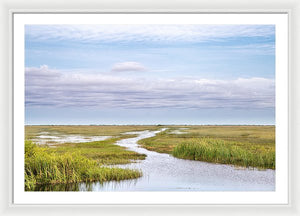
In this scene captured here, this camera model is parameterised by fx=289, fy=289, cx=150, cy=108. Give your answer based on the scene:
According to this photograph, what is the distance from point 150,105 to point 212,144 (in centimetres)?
82

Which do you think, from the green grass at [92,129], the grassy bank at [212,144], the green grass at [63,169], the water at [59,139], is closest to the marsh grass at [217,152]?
the grassy bank at [212,144]

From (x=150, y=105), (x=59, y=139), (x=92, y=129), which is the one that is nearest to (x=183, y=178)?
(x=150, y=105)

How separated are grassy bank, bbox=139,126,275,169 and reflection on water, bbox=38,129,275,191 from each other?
0.26ft

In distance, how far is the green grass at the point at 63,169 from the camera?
8.39 feet

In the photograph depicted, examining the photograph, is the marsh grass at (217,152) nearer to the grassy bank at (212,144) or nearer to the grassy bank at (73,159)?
the grassy bank at (212,144)

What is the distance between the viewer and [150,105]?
2879 mm

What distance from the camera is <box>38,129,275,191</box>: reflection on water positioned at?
8.27ft

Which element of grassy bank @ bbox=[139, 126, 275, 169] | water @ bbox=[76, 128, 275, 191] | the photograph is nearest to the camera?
water @ bbox=[76, 128, 275, 191]

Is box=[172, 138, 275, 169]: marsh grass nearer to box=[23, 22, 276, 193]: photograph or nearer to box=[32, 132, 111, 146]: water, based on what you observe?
box=[23, 22, 276, 193]: photograph

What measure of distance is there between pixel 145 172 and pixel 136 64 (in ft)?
3.45

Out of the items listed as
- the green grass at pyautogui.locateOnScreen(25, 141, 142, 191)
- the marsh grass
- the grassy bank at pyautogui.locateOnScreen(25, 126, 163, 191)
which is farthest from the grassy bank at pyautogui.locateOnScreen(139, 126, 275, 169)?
the green grass at pyautogui.locateOnScreen(25, 141, 142, 191)

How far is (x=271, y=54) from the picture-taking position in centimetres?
271

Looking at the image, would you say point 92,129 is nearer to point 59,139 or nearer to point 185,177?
point 59,139

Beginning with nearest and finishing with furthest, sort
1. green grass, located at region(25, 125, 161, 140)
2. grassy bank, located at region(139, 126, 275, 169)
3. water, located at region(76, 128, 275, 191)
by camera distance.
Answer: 1. water, located at region(76, 128, 275, 191)
2. green grass, located at region(25, 125, 161, 140)
3. grassy bank, located at region(139, 126, 275, 169)
